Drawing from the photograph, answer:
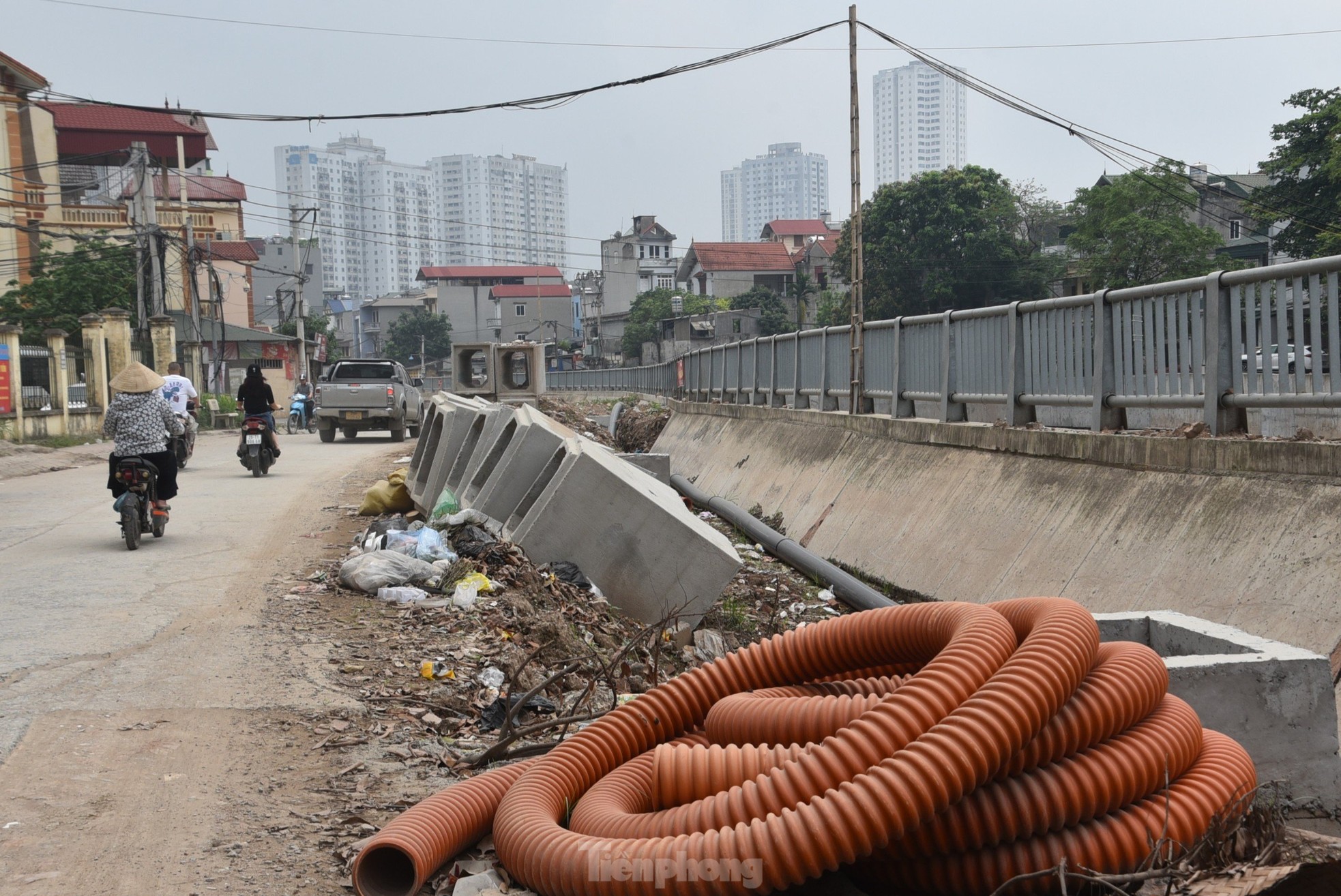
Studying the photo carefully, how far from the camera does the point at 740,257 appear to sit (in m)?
106

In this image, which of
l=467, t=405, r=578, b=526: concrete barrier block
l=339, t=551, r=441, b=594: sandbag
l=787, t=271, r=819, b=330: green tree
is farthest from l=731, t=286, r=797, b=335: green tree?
l=339, t=551, r=441, b=594: sandbag

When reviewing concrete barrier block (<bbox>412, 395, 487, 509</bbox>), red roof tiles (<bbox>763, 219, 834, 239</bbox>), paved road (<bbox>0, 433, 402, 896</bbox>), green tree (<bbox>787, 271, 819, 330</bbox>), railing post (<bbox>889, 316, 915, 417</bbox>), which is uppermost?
red roof tiles (<bbox>763, 219, 834, 239</bbox>)

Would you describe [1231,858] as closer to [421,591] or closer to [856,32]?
[421,591]

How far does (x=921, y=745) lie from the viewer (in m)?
3.13

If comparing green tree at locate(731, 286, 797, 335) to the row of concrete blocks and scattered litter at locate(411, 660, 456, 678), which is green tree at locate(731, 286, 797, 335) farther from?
scattered litter at locate(411, 660, 456, 678)

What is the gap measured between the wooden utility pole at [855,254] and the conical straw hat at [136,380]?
8.29 meters

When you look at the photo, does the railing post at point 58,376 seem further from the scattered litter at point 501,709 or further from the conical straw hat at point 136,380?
the scattered litter at point 501,709

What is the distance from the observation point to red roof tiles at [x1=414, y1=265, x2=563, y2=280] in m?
136

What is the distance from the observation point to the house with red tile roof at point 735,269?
4094 inches

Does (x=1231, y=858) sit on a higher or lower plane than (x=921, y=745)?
lower

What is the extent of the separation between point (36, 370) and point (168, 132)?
173ft

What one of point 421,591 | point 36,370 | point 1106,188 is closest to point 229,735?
point 421,591

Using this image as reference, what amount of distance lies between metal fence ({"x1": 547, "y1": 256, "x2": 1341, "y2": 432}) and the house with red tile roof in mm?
89092

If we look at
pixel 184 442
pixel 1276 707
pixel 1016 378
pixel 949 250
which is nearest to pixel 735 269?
pixel 949 250
